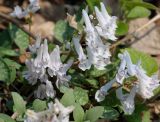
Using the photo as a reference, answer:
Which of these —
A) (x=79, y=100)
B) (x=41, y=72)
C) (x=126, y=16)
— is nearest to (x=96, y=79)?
(x=79, y=100)

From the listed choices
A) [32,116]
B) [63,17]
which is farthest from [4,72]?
[63,17]

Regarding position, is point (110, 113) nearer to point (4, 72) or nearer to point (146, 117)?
point (146, 117)

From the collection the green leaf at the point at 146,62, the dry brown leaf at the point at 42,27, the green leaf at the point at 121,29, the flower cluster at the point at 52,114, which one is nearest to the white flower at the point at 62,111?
the flower cluster at the point at 52,114

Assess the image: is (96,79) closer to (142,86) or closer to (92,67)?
(92,67)

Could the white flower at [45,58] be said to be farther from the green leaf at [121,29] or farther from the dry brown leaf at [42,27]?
the dry brown leaf at [42,27]

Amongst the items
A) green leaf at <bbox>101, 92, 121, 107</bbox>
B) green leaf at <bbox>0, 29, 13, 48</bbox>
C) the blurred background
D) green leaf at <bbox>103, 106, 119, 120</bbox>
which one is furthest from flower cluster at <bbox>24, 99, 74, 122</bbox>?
the blurred background
